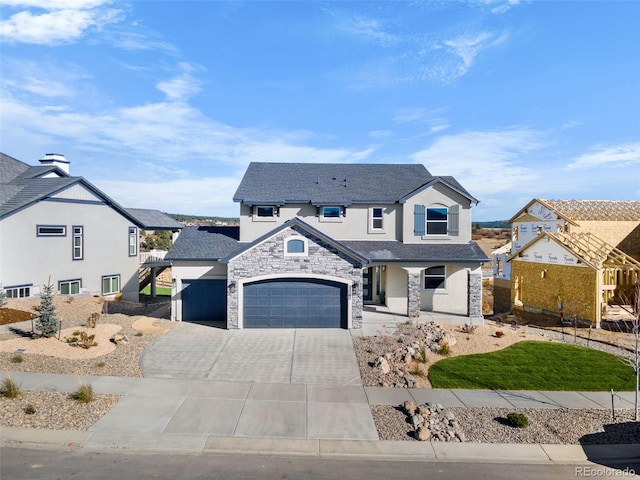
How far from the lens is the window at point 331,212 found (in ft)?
77.5

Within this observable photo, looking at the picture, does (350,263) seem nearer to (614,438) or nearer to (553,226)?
(614,438)

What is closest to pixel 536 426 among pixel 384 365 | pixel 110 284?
pixel 384 365

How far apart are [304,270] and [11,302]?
14.9 m

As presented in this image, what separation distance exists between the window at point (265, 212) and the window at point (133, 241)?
1144 centimetres

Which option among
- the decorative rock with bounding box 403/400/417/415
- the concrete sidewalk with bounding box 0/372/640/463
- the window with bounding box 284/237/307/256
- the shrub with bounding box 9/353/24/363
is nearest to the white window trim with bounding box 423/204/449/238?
the window with bounding box 284/237/307/256

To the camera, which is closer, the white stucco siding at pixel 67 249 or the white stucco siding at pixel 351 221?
the white stucco siding at pixel 67 249

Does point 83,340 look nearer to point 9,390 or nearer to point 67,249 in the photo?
point 9,390

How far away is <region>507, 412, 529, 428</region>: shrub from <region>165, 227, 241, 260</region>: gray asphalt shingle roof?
14.3 metres

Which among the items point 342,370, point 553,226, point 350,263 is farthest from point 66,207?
point 553,226

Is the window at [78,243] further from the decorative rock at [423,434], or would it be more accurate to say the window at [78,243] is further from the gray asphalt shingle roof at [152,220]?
the decorative rock at [423,434]

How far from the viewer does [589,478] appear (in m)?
9.02

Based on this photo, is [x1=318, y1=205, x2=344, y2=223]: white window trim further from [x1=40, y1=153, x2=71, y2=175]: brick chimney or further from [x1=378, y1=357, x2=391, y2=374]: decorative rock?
[x1=40, y1=153, x2=71, y2=175]: brick chimney

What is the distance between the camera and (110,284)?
27.7m

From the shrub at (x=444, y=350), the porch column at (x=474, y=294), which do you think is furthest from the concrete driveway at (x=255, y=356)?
the porch column at (x=474, y=294)
